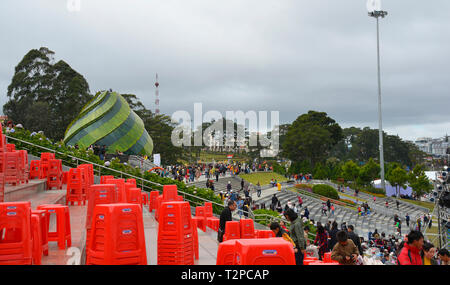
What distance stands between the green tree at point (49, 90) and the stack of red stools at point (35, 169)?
37.4m

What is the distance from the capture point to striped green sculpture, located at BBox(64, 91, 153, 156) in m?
31.8

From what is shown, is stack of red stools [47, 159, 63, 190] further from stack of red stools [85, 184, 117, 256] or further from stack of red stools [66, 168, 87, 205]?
stack of red stools [85, 184, 117, 256]

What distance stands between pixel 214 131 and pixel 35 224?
82.5 meters

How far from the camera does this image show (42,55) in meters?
49.9

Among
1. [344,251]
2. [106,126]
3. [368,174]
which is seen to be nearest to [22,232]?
[344,251]

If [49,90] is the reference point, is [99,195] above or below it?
below

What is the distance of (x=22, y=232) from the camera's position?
13.5 feet

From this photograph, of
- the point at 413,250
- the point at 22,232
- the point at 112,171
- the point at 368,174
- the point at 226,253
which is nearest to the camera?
the point at 226,253

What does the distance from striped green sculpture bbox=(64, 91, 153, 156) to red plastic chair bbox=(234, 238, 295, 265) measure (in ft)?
97.2

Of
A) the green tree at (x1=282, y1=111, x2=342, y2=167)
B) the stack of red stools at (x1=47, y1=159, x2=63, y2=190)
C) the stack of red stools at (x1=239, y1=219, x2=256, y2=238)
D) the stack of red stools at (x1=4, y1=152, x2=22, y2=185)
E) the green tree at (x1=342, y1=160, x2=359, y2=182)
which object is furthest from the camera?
the green tree at (x1=282, y1=111, x2=342, y2=167)

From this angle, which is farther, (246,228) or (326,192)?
(326,192)

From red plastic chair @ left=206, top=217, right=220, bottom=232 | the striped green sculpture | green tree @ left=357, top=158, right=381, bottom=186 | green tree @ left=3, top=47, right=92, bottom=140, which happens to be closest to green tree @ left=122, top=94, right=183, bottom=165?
green tree @ left=3, top=47, right=92, bottom=140

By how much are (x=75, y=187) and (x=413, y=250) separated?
26.8 feet

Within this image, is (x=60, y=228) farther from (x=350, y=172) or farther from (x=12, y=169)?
(x=350, y=172)
